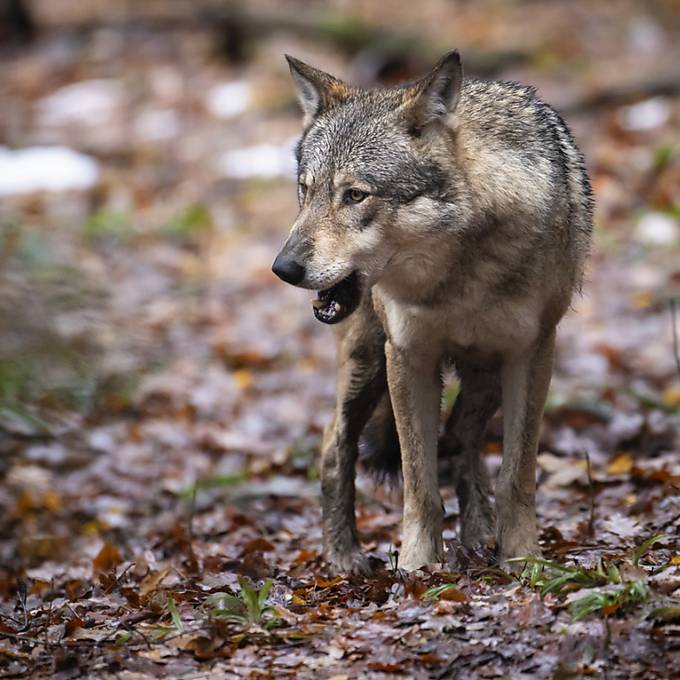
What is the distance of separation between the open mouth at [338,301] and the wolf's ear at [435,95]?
88 centimetres

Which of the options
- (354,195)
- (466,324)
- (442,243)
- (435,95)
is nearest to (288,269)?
(354,195)

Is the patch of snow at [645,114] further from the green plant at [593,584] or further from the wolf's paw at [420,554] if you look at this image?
the green plant at [593,584]

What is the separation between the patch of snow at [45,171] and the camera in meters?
17.1

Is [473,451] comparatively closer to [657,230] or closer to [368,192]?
[368,192]

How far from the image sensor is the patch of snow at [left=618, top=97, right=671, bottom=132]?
607 inches

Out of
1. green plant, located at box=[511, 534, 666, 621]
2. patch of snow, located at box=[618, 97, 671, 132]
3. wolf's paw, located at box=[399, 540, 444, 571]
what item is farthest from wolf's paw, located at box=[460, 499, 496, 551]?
patch of snow, located at box=[618, 97, 671, 132]

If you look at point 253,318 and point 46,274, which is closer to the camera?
point 46,274

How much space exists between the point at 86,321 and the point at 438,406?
4.10m

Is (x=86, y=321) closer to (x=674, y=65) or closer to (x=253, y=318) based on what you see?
(x=253, y=318)

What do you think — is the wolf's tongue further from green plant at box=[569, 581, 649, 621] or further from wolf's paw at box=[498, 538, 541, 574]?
green plant at box=[569, 581, 649, 621]

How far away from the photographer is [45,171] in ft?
57.4

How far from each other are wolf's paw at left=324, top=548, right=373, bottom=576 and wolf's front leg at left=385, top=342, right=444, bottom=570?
0.43 meters

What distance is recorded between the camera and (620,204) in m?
13.8

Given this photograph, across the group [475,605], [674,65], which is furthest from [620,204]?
[475,605]
